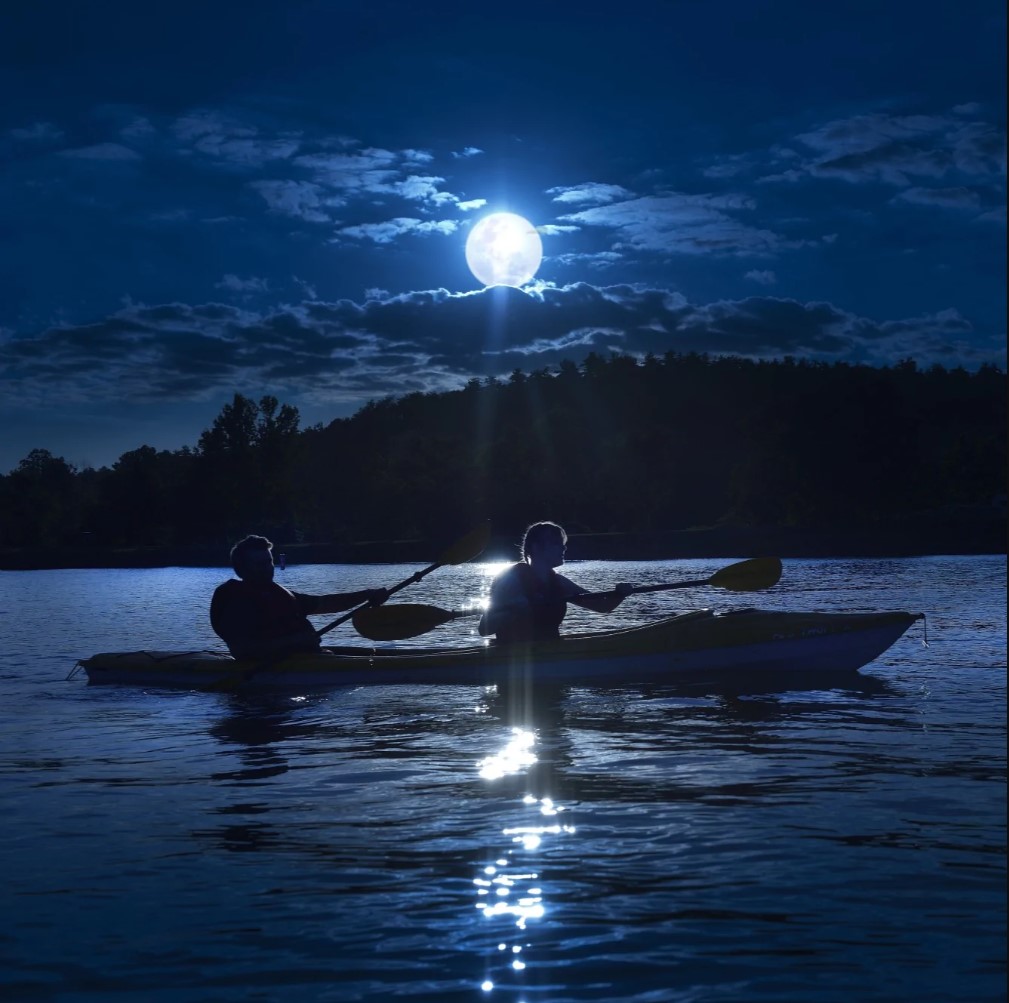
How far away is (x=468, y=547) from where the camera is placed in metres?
12.9

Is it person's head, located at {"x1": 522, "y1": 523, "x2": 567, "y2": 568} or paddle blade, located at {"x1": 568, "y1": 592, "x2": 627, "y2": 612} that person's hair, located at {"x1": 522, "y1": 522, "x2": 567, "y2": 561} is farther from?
paddle blade, located at {"x1": 568, "y1": 592, "x2": 627, "y2": 612}

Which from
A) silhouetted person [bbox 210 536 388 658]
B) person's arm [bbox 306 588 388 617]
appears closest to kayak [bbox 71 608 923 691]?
silhouetted person [bbox 210 536 388 658]

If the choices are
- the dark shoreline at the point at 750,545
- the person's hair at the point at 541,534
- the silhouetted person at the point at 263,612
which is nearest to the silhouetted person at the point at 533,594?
the person's hair at the point at 541,534

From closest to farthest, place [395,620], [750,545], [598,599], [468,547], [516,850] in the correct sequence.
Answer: [516,850], [598,599], [395,620], [468,547], [750,545]

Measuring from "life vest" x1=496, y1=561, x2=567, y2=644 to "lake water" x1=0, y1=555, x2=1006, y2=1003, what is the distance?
742mm

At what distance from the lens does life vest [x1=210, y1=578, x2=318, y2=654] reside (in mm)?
10812

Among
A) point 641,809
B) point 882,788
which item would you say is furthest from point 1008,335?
point 882,788

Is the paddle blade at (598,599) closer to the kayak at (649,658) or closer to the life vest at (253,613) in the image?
the kayak at (649,658)

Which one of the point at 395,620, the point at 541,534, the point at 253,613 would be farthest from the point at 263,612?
the point at 541,534

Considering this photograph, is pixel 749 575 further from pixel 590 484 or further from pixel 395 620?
pixel 590 484

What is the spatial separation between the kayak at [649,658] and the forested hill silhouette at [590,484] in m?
41.6

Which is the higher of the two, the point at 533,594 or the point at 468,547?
the point at 468,547

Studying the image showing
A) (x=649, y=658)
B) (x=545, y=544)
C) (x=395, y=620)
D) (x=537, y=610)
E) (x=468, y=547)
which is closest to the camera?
(x=545, y=544)

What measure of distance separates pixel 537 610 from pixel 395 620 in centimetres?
174
